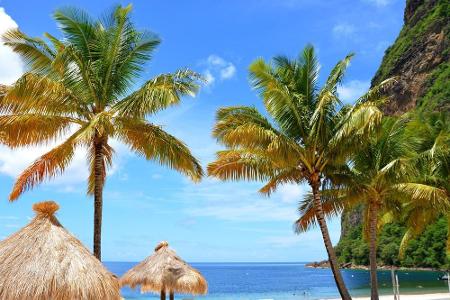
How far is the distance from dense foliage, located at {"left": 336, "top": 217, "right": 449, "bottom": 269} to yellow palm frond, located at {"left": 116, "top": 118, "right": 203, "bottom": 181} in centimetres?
4702

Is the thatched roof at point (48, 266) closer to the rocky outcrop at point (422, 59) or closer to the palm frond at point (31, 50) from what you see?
the palm frond at point (31, 50)

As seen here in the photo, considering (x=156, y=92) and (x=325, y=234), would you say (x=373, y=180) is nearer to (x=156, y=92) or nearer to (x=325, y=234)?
(x=325, y=234)

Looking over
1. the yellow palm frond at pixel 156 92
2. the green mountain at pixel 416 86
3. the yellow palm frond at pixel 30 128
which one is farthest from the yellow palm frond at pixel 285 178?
the green mountain at pixel 416 86

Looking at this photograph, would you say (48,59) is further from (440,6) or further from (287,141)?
(440,6)

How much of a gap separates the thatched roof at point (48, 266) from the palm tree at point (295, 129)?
5.74 m

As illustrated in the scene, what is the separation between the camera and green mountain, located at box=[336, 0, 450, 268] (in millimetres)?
64688

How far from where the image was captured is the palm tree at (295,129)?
13734mm

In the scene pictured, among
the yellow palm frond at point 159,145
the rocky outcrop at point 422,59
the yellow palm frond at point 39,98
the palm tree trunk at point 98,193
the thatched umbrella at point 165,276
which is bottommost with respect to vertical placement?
the thatched umbrella at point 165,276

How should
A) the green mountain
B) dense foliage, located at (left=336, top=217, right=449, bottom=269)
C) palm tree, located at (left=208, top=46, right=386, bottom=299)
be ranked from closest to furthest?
palm tree, located at (left=208, top=46, right=386, bottom=299) → dense foliage, located at (left=336, top=217, right=449, bottom=269) → the green mountain

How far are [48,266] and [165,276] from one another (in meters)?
7.01

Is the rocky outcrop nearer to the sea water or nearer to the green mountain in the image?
the green mountain

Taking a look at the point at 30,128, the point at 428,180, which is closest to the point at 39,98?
the point at 30,128

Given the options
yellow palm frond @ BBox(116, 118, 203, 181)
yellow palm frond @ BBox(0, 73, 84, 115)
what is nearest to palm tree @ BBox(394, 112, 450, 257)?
yellow palm frond @ BBox(116, 118, 203, 181)

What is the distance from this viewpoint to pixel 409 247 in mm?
67375
